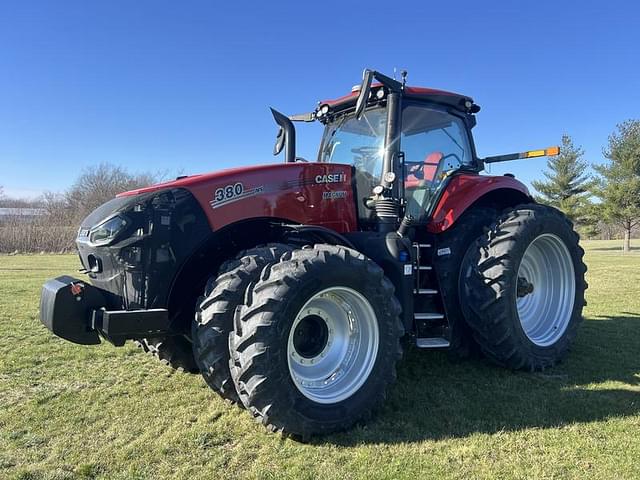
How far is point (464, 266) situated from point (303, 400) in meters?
2.12

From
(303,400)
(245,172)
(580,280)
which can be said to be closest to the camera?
(303,400)

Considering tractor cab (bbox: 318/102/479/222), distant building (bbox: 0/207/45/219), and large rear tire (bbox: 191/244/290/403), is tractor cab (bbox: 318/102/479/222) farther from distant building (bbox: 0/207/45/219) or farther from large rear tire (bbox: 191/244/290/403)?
distant building (bbox: 0/207/45/219)

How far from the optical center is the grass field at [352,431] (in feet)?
9.39

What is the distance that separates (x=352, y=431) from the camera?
334 centimetres

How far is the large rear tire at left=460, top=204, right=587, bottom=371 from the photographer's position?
4.36 meters

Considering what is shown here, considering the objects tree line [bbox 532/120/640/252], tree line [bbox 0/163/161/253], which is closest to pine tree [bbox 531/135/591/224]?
tree line [bbox 532/120/640/252]

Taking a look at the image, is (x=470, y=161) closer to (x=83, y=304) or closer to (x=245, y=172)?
(x=245, y=172)

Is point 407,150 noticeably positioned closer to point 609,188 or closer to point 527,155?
point 527,155

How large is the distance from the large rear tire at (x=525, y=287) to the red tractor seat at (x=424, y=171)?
794mm

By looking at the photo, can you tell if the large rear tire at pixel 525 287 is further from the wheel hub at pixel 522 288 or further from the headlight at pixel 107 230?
the headlight at pixel 107 230

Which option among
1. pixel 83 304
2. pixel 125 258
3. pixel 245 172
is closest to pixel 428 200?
pixel 245 172

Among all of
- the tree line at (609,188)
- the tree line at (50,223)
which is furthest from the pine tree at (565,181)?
the tree line at (50,223)

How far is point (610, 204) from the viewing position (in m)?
34.7

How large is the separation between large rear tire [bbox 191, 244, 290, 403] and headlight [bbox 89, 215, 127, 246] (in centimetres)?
73
